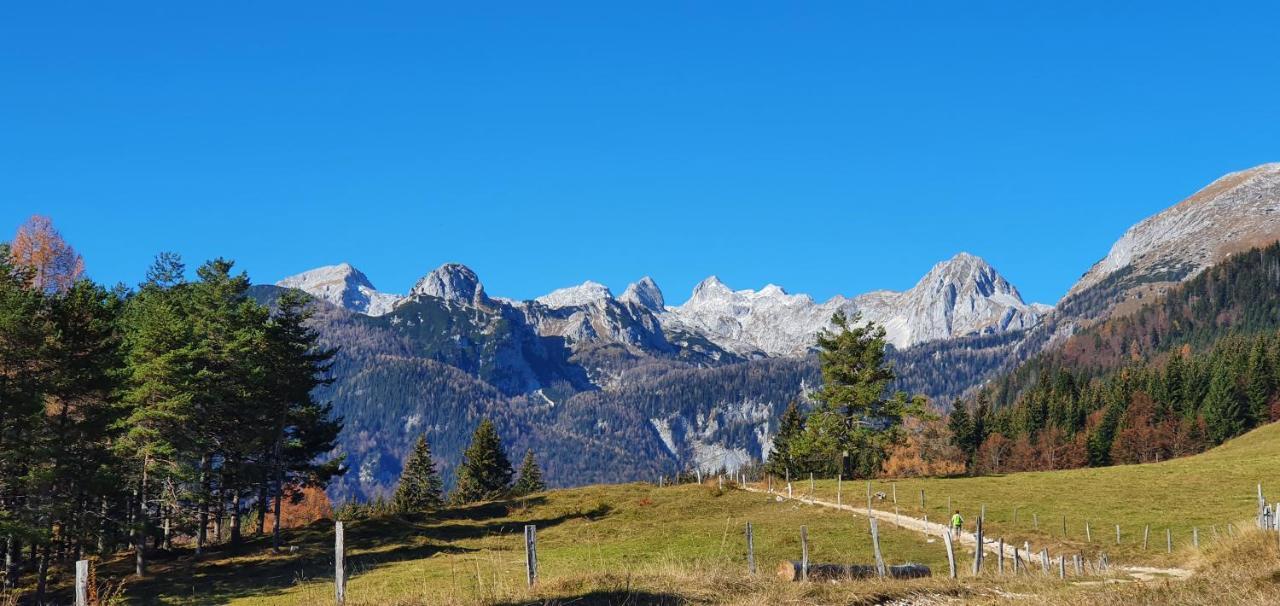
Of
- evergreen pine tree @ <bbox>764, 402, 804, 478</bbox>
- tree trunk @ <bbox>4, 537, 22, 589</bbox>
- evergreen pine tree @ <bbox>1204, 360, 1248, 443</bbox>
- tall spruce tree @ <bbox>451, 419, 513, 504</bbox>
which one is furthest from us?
evergreen pine tree @ <bbox>1204, 360, 1248, 443</bbox>

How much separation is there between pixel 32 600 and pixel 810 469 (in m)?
79.1

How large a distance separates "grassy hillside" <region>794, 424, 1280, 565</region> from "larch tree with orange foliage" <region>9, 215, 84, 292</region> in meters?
69.2

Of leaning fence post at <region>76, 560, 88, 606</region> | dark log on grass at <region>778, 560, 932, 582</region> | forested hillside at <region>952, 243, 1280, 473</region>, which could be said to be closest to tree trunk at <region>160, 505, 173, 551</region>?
leaning fence post at <region>76, 560, 88, 606</region>

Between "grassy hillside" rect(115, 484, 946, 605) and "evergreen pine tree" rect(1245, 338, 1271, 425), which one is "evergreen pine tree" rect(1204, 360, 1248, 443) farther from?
"grassy hillside" rect(115, 484, 946, 605)

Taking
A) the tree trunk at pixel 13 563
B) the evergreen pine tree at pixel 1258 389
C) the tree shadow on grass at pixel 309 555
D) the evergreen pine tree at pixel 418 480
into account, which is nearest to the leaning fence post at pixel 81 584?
the tree shadow on grass at pixel 309 555

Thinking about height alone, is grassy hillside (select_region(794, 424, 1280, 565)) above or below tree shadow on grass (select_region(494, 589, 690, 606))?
below

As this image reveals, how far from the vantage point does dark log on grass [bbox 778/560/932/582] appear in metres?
21.1

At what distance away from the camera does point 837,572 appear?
22.4 m

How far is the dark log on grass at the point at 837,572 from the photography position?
21.1 m

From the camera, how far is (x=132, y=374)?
47500mm

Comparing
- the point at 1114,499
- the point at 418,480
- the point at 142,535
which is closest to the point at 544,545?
the point at 142,535

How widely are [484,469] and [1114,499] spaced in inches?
2493

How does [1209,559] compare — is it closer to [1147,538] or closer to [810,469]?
[1147,538]

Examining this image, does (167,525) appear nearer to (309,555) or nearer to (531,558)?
(309,555)
